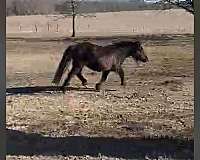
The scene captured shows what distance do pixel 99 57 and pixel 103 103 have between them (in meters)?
0.39

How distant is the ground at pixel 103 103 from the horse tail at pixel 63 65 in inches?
1.9

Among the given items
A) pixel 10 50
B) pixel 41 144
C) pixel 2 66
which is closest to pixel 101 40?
pixel 10 50

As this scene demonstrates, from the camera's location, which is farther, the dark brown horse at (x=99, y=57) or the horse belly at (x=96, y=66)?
the horse belly at (x=96, y=66)

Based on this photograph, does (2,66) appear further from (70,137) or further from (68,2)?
(68,2)

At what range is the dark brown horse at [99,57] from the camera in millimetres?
3650

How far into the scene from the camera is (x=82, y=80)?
390cm

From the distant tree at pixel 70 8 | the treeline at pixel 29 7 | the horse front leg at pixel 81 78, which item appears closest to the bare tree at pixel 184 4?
the distant tree at pixel 70 8

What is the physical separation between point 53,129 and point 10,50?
69 centimetres

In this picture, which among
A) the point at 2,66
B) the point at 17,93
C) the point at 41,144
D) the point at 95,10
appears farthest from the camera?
the point at 17,93

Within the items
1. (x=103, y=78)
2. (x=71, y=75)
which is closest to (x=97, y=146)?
(x=71, y=75)

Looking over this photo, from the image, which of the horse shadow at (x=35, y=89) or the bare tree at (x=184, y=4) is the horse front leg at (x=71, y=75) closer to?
the horse shadow at (x=35, y=89)

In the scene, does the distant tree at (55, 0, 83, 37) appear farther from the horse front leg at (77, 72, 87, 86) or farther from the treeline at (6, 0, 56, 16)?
the horse front leg at (77, 72, 87, 86)

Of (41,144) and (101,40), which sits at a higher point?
(101,40)

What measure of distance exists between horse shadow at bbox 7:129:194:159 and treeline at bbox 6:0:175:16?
794mm
